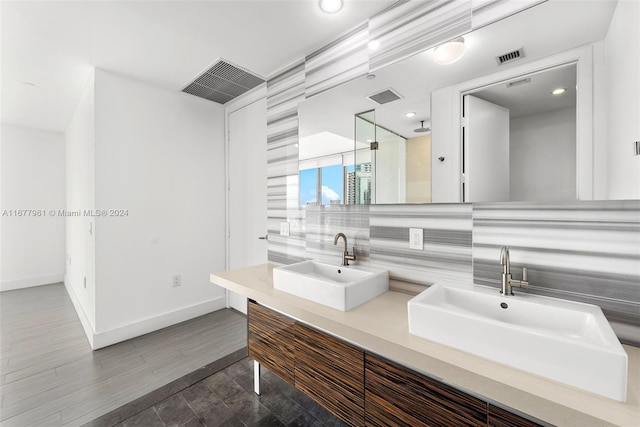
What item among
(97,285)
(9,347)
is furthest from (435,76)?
(9,347)

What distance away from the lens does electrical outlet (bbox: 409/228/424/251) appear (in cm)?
151

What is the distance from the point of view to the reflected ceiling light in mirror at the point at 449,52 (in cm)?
134

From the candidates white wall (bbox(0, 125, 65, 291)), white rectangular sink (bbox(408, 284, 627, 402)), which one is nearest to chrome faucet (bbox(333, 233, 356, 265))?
white rectangular sink (bbox(408, 284, 627, 402))

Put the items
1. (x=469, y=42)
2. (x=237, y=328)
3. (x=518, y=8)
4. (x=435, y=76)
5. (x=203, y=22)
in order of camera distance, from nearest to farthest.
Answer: (x=518, y=8), (x=469, y=42), (x=435, y=76), (x=203, y=22), (x=237, y=328)

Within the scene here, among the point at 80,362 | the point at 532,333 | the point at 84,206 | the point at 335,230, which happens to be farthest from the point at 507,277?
the point at 84,206

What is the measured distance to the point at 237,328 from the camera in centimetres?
282

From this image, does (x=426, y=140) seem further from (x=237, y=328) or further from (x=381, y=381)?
(x=237, y=328)

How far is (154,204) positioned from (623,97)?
3.32 metres

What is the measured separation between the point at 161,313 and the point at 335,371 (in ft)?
7.74

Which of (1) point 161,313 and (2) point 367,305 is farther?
(1) point 161,313

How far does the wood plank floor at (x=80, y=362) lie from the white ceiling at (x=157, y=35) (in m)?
2.50

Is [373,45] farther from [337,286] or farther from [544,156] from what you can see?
[337,286]

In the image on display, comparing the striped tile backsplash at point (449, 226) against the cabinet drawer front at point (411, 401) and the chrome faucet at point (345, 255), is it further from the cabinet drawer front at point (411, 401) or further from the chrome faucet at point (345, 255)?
the cabinet drawer front at point (411, 401)

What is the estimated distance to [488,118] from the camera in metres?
1.24
